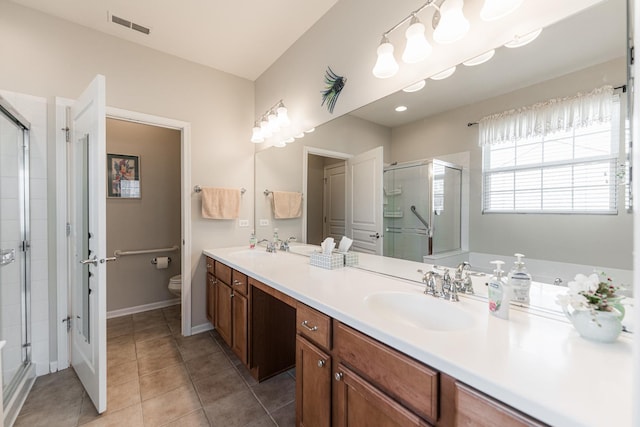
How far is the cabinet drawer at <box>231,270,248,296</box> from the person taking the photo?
188cm

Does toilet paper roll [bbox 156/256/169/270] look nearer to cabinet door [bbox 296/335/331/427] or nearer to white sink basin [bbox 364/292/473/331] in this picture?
cabinet door [bbox 296/335/331/427]

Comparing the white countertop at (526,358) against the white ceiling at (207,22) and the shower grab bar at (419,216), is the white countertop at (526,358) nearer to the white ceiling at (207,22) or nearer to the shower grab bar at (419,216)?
the shower grab bar at (419,216)

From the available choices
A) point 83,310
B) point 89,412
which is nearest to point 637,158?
point 89,412

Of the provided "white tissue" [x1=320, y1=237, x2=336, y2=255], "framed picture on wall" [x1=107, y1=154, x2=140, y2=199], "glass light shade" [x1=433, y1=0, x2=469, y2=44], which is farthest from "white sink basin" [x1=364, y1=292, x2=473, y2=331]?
"framed picture on wall" [x1=107, y1=154, x2=140, y2=199]

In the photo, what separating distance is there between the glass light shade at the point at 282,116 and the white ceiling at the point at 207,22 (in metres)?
0.60

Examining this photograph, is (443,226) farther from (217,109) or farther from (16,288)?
(16,288)

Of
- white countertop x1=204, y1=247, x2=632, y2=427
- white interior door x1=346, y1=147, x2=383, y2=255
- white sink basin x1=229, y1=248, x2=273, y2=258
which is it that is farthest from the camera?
white sink basin x1=229, y1=248, x2=273, y2=258

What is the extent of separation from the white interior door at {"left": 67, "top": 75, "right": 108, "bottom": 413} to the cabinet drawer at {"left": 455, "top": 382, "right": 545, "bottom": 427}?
1.83 metres

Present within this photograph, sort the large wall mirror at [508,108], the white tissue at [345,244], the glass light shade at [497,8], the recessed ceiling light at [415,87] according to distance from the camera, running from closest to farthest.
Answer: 1. the large wall mirror at [508,108]
2. the glass light shade at [497,8]
3. the recessed ceiling light at [415,87]
4. the white tissue at [345,244]

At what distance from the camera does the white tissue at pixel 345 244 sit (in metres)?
1.83

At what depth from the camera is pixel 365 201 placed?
5.88ft

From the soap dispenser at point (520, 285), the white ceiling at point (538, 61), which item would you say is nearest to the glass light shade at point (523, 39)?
the white ceiling at point (538, 61)

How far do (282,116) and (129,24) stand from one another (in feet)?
4.62

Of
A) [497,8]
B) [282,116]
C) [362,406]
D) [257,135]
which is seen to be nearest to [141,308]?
[257,135]
